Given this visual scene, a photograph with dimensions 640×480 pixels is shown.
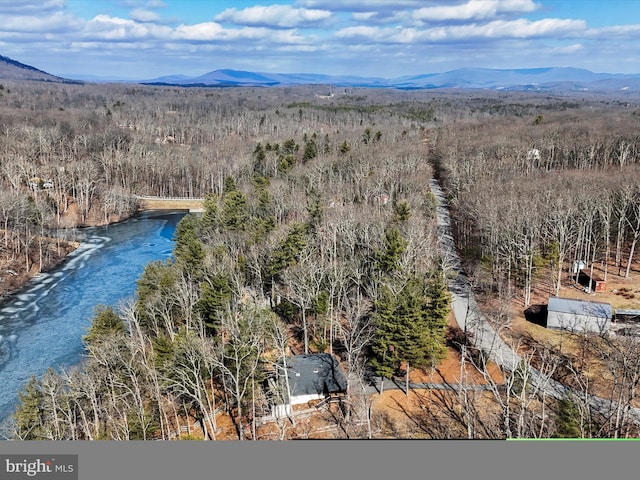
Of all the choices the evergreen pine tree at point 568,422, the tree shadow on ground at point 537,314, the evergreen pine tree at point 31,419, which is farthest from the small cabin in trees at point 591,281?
the evergreen pine tree at point 31,419

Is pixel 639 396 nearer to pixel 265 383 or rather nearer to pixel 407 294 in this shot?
pixel 407 294

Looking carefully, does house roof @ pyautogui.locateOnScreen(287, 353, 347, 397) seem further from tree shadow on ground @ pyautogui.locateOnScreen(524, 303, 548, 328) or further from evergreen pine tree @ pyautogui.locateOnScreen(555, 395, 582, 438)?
tree shadow on ground @ pyautogui.locateOnScreen(524, 303, 548, 328)

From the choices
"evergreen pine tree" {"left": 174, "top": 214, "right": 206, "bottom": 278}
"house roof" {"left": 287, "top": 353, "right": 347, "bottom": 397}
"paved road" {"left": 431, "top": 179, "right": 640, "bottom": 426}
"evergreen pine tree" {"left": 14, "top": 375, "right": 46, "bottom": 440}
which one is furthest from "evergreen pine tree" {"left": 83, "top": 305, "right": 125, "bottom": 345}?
"paved road" {"left": 431, "top": 179, "right": 640, "bottom": 426}

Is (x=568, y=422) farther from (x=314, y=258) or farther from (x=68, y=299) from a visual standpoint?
(x=68, y=299)

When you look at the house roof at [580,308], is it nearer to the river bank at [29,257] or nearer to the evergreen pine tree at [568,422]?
the evergreen pine tree at [568,422]

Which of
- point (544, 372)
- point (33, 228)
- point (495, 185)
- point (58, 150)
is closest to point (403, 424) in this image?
point (544, 372)

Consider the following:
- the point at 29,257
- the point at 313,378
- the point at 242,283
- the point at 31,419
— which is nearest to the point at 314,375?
the point at 313,378
